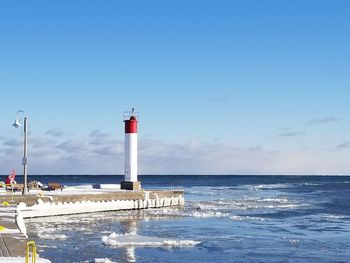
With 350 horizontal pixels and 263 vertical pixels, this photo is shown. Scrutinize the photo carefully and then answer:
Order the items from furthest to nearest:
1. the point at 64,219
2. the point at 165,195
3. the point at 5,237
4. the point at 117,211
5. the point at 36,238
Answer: the point at 165,195
the point at 117,211
the point at 64,219
the point at 36,238
the point at 5,237

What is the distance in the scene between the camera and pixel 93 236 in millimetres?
29375

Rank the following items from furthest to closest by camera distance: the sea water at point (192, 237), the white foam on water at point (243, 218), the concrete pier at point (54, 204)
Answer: the white foam on water at point (243, 218) < the sea water at point (192, 237) < the concrete pier at point (54, 204)

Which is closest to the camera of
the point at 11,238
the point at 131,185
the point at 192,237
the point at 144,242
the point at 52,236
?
the point at 11,238

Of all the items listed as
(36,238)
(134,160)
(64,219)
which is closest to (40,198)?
(64,219)

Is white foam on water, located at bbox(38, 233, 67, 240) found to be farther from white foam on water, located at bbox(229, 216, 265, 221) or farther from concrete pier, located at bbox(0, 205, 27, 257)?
white foam on water, located at bbox(229, 216, 265, 221)

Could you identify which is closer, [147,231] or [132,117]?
[147,231]

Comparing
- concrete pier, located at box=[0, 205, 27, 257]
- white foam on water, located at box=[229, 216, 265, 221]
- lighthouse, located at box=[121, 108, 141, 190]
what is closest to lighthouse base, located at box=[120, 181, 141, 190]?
lighthouse, located at box=[121, 108, 141, 190]

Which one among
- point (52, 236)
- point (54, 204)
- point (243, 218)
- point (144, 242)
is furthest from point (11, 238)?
point (243, 218)

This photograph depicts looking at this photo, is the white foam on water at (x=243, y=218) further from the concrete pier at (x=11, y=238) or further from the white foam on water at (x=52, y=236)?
the concrete pier at (x=11, y=238)

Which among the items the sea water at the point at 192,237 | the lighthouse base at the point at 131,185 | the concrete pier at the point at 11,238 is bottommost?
the sea water at the point at 192,237

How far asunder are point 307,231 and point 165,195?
20.9m

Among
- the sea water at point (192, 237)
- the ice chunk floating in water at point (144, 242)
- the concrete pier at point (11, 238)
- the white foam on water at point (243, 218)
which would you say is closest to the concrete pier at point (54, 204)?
the concrete pier at point (11, 238)

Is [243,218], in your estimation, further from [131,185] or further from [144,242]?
[144,242]

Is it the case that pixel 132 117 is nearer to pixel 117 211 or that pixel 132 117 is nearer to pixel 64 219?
pixel 117 211
